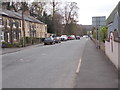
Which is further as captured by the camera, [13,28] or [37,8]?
[37,8]

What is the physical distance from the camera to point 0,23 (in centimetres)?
4000

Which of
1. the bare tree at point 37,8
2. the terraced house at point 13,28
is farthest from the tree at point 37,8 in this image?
the terraced house at point 13,28

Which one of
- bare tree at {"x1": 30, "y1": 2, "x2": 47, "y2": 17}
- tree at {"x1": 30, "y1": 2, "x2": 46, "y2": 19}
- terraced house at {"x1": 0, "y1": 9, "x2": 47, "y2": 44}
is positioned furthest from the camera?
tree at {"x1": 30, "y1": 2, "x2": 46, "y2": 19}

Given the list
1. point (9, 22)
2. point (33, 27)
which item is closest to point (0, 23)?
point (9, 22)

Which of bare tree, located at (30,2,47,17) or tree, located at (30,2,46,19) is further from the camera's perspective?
tree, located at (30,2,46,19)

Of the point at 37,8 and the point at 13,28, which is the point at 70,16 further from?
the point at 13,28

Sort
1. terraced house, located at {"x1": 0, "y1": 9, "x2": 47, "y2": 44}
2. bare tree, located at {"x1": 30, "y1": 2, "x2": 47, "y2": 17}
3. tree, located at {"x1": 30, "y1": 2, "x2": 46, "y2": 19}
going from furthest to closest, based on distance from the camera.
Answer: tree, located at {"x1": 30, "y1": 2, "x2": 46, "y2": 19} < bare tree, located at {"x1": 30, "y1": 2, "x2": 47, "y2": 17} < terraced house, located at {"x1": 0, "y1": 9, "x2": 47, "y2": 44}

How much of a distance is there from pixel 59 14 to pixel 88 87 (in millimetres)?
69540

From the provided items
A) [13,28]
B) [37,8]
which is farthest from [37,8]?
[13,28]

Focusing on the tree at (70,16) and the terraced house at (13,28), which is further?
the tree at (70,16)

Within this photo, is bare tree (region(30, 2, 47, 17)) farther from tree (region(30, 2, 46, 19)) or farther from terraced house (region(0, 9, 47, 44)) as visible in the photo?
terraced house (region(0, 9, 47, 44))

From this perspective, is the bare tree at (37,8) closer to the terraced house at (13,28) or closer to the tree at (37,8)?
the tree at (37,8)

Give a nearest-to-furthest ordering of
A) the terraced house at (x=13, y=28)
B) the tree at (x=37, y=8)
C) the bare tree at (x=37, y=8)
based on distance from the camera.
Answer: the terraced house at (x=13, y=28) → the bare tree at (x=37, y=8) → the tree at (x=37, y=8)

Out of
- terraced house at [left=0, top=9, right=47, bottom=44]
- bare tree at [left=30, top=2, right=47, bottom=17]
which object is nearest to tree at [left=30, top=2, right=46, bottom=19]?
bare tree at [left=30, top=2, right=47, bottom=17]
